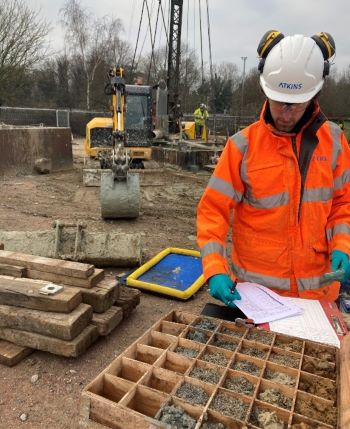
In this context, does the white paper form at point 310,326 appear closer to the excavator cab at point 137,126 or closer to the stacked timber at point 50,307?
the stacked timber at point 50,307

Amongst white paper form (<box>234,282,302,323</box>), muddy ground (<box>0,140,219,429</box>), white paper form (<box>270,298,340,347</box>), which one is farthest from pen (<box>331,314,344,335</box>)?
muddy ground (<box>0,140,219,429</box>)

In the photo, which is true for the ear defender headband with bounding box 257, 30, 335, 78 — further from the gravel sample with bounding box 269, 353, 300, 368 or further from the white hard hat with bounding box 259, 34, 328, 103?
the gravel sample with bounding box 269, 353, 300, 368

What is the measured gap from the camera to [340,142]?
92.4 inches

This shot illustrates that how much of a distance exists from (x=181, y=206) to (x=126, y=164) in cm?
235

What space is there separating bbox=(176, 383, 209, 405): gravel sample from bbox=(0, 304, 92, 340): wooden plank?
1.56 meters

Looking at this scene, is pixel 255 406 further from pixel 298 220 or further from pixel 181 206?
pixel 181 206

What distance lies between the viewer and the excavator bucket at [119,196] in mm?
6969

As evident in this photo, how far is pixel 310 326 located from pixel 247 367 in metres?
0.48

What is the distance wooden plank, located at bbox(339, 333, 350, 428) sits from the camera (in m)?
1.32

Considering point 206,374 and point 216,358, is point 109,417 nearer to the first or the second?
point 206,374

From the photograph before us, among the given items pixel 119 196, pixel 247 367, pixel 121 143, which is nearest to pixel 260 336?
pixel 247 367

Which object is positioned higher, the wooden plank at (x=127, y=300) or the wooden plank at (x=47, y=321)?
the wooden plank at (x=47, y=321)

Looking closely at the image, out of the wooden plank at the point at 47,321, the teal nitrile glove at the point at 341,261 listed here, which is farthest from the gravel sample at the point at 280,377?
the wooden plank at the point at 47,321

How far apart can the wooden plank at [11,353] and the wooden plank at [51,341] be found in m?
0.05
